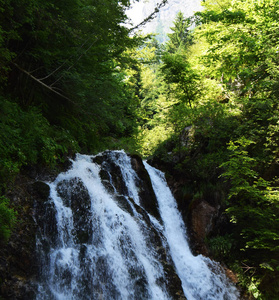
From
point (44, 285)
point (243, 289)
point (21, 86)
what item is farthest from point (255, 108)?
point (44, 285)

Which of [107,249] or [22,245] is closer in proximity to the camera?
[22,245]

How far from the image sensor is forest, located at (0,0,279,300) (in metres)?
5.60

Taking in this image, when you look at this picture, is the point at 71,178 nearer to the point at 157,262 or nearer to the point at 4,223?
the point at 4,223

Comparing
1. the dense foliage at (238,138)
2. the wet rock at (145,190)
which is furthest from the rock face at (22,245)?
the dense foliage at (238,138)

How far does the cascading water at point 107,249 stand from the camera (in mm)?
4656

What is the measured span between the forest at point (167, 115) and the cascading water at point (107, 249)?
2.82 ft

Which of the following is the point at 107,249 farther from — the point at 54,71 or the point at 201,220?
the point at 201,220

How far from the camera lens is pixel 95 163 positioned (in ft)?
27.3

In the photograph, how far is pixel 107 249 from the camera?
215 inches

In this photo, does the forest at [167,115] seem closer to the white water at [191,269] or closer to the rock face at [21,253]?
the rock face at [21,253]

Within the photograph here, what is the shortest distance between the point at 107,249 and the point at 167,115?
830cm

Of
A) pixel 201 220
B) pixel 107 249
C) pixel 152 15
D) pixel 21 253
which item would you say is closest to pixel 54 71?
pixel 152 15

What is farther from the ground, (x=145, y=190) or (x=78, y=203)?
(x=145, y=190)

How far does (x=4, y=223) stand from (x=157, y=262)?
4.16 m
